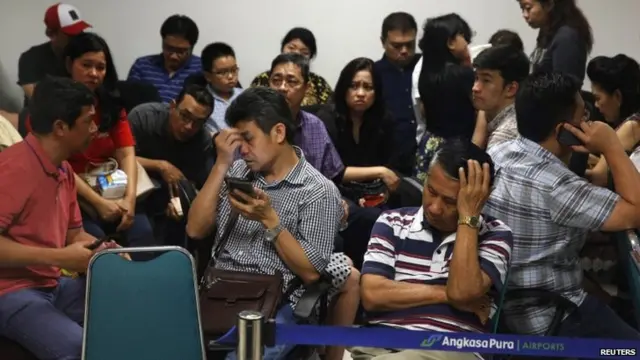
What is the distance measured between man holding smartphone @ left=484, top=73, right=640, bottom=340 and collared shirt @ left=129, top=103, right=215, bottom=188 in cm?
177

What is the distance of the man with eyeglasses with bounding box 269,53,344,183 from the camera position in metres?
4.05

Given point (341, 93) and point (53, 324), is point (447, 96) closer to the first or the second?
point (341, 93)

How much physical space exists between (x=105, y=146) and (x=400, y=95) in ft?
5.58

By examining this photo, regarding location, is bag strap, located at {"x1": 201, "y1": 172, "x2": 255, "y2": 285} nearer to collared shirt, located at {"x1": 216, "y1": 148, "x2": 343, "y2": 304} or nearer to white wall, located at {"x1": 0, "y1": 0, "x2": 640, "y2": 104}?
collared shirt, located at {"x1": 216, "y1": 148, "x2": 343, "y2": 304}

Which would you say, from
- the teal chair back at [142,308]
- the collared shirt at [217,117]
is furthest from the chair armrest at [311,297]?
the collared shirt at [217,117]

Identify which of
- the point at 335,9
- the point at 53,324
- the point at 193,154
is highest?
the point at 335,9

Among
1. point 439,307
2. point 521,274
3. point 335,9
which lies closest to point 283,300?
point 439,307

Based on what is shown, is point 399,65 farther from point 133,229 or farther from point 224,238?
point 224,238

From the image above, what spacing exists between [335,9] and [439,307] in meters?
3.53

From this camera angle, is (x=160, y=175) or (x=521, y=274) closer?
(x=521, y=274)

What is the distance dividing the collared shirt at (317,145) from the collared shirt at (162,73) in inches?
54.2

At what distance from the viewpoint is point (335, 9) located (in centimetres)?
579

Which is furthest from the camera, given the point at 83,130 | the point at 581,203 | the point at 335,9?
the point at 335,9

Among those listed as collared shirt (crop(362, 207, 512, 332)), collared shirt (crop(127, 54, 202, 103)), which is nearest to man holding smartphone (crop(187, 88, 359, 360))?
collared shirt (crop(362, 207, 512, 332))
